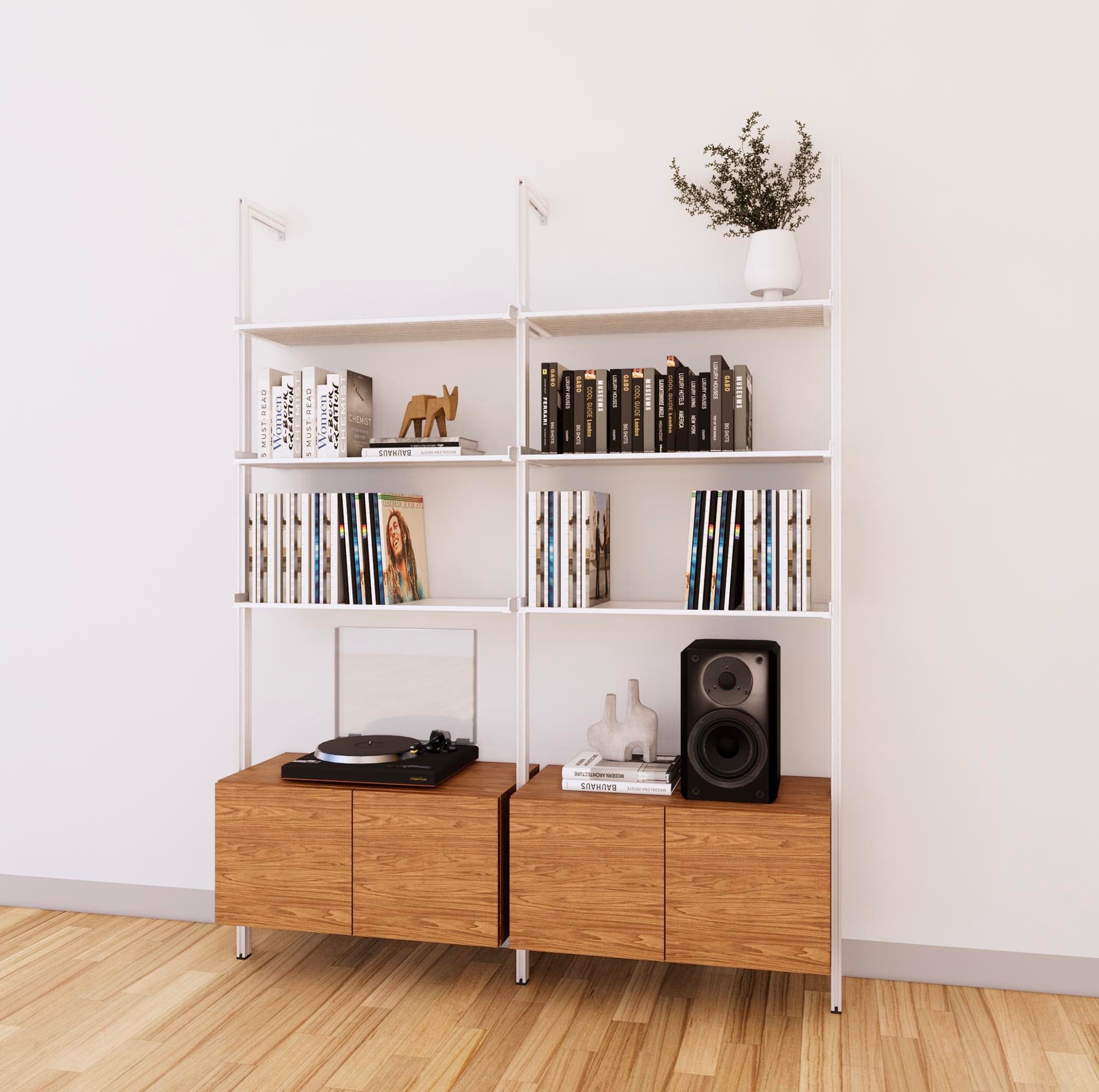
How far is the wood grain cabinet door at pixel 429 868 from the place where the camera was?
2.72 meters

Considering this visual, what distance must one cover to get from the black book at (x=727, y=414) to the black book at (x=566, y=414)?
0.40 m

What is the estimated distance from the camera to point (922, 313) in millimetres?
2865

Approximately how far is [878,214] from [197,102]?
211 centimetres

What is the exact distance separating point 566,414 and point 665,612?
1.92 feet

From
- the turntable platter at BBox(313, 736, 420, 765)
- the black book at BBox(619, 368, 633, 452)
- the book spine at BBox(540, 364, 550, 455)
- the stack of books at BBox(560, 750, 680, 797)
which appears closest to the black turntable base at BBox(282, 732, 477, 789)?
the turntable platter at BBox(313, 736, 420, 765)

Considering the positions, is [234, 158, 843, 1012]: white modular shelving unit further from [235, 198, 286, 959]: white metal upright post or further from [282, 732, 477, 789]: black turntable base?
[282, 732, 477, 789]: black turntable base

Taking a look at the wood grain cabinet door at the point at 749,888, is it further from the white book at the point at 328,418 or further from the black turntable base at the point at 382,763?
the white book at the point at 328,418

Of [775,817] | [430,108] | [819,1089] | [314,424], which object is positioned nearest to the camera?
[819,1089]

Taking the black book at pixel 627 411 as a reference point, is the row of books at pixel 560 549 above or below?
below

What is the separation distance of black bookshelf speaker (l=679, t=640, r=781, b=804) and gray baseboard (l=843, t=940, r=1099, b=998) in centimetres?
65

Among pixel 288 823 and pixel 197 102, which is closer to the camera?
pixel 288 823

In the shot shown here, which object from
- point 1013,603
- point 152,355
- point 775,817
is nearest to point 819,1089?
point 775,817

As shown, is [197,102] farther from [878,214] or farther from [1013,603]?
[1013,603]

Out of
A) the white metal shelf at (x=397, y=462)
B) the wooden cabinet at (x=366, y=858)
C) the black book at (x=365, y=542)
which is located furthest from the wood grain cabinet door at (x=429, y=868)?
the white metal shelf at (x=397, y=462)
